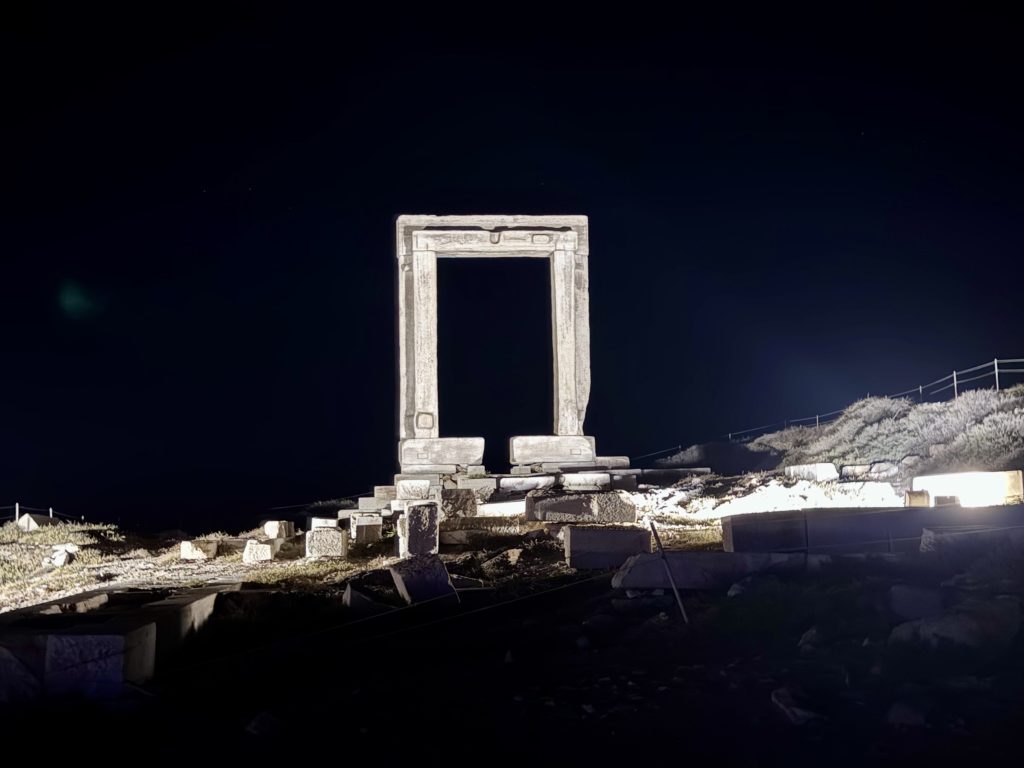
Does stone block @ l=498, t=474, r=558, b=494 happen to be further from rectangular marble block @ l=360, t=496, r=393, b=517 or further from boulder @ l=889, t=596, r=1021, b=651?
boulder @ l=889, t=596, r=1021, b=651

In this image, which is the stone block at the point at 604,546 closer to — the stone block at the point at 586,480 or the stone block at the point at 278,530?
the stone block at the point at 278,530

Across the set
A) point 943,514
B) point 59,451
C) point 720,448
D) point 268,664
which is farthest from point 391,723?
point 59,451

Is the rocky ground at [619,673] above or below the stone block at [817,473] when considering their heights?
below

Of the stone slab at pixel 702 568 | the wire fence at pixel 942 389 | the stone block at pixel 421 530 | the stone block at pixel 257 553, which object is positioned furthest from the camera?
the wire fence at pixel 942 389

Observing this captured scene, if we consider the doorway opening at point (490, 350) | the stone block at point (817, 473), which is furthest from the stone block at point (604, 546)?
the doorway opening at point (490, 350)

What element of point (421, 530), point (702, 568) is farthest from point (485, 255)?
point (702, 568)

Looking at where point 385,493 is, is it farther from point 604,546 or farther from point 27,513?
point 27,513

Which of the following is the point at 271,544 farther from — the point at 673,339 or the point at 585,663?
the point at 673,339

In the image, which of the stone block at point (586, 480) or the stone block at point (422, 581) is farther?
the stone block at point (586, 480)
